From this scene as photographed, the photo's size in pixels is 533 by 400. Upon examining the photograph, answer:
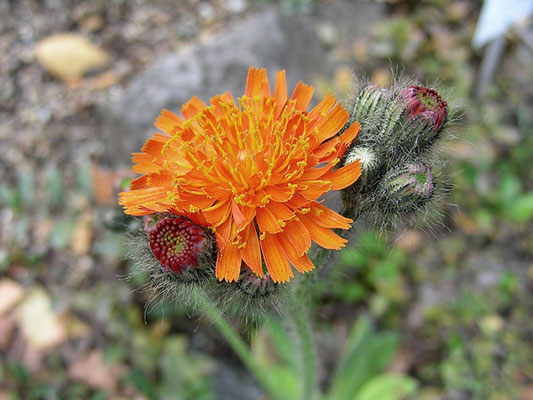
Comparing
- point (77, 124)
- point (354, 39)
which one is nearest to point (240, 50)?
point (354, 39)

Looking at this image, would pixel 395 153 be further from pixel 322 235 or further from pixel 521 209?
pixel 521 209

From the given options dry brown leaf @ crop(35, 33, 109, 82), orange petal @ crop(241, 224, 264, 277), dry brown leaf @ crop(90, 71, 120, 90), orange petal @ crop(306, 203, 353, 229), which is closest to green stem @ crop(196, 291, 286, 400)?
orange petal @ crop(241, 224, 264, 277)

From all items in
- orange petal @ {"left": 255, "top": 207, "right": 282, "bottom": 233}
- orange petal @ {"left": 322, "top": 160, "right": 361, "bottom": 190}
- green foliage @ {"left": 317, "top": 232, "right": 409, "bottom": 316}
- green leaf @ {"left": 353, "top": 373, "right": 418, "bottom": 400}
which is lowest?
green leaf @ {"left": 353, "top": 373, "right": 418, "bottom": 400}

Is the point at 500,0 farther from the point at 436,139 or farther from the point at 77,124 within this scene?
the point at 77,124

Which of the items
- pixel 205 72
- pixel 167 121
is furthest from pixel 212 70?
pixel 167 121

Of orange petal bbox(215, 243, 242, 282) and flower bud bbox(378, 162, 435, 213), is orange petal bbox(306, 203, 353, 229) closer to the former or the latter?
flower bud bbox(378, 162, 435, 213)
